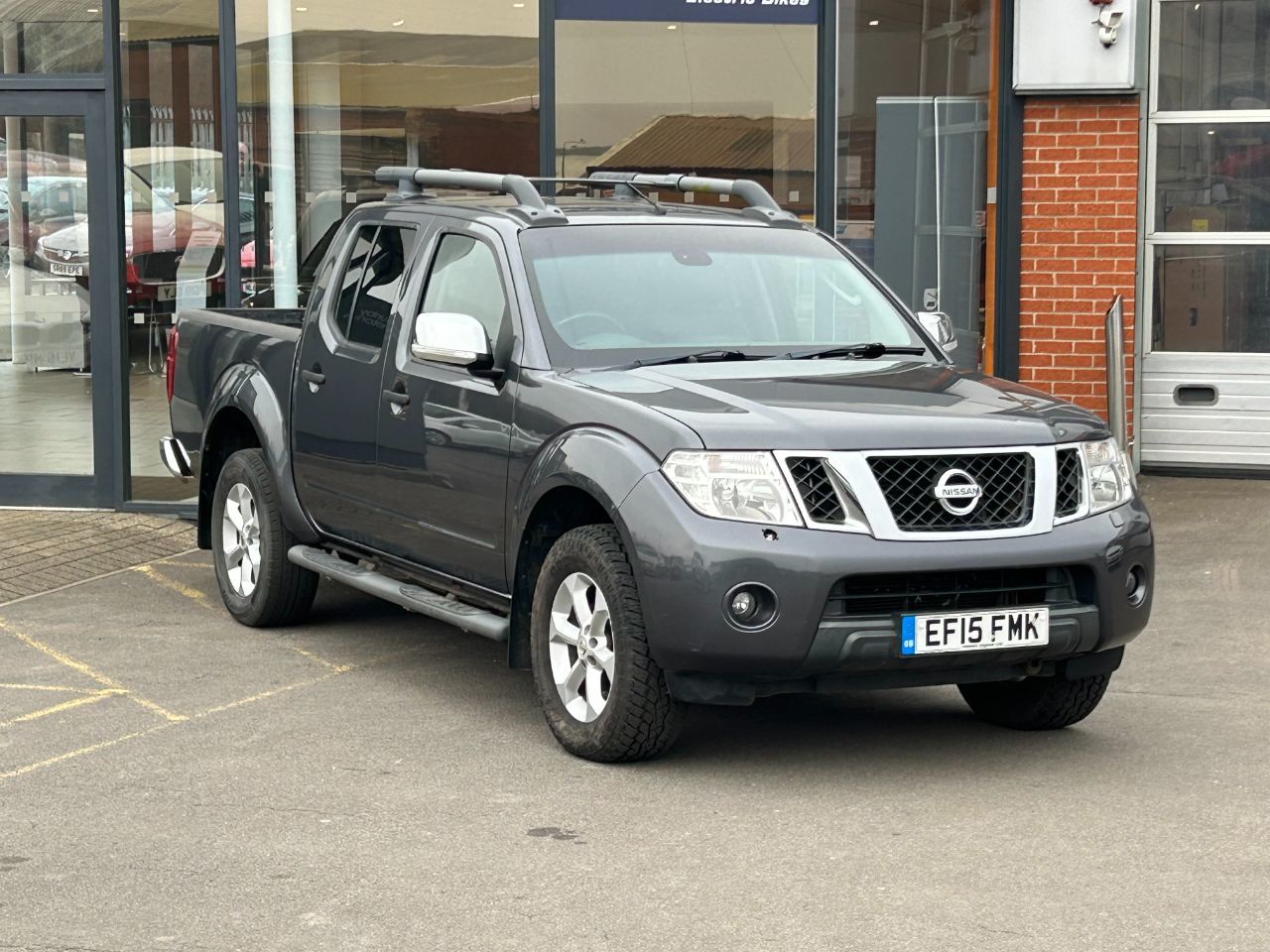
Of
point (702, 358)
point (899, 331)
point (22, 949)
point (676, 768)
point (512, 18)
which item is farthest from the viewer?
point (512, 18)

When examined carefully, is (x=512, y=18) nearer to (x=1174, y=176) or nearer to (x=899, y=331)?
(x=1174, y=176)

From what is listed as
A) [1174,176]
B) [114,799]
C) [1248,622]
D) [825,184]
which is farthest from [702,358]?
[1174,176]

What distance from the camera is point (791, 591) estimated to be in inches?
235

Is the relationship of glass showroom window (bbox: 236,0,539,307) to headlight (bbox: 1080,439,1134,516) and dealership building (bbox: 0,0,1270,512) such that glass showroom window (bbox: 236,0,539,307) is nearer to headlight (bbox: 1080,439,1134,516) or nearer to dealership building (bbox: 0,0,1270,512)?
dealership building (bbox: 0,0,1270,512)

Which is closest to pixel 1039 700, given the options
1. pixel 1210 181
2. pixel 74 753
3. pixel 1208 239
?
pixel 74 753

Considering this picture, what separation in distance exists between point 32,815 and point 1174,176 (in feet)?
29.9

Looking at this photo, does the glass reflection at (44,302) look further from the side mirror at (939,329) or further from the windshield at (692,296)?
the side mirror at (939,329)

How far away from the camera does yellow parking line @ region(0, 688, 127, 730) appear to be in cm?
716

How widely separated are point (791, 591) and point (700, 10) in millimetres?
7155

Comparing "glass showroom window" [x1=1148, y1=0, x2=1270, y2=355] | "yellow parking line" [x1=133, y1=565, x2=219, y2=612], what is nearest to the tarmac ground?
"yellow parking line" [x1=133, y1=565, x2=219, y2=612]

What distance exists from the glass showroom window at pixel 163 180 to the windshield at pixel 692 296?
5162mm

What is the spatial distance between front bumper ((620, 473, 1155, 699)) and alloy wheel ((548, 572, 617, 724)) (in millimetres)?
312

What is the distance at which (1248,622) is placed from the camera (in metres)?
8.80

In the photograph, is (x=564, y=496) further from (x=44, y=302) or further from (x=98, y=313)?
(x=44, y=302)
